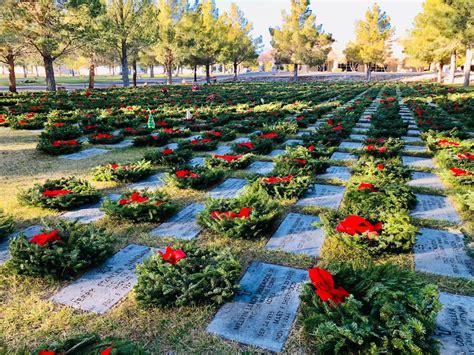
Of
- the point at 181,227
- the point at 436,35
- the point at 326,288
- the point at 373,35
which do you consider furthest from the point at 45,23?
the point at 373,35

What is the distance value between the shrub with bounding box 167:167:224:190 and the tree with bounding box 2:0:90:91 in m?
22.8

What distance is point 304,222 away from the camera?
187 inches

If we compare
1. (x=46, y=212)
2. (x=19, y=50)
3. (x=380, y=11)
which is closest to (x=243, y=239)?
(x=46, y=212)

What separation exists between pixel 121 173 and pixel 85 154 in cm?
284

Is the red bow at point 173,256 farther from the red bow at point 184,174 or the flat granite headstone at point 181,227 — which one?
the red bow at point 184,174

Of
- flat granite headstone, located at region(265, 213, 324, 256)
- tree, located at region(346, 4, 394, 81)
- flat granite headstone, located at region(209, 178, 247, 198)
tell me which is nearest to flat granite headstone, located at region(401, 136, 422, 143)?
flat granite headstone, located at region(209, 178, 247, 198)

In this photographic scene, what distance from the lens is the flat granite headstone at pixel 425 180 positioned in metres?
6.26

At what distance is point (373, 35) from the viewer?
5753 centimetres

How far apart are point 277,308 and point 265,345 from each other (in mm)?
431

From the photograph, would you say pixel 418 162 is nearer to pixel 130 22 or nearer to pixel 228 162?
pixel 228 162

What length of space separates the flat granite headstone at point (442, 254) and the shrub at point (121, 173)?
14.5ft

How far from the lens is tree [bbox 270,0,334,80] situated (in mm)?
53406

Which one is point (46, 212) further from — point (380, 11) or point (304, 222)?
point (380, 11)

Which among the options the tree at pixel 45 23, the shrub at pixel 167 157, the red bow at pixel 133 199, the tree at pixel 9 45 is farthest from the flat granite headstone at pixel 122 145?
the tree at pixel 9 45
